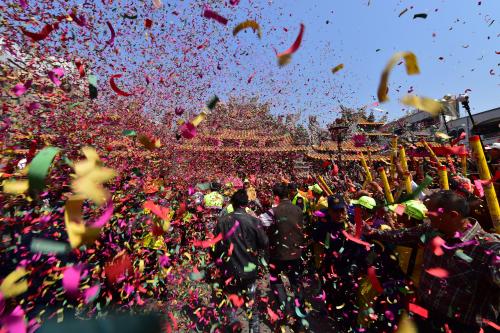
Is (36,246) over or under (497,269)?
over

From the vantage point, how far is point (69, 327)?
968 millimetres

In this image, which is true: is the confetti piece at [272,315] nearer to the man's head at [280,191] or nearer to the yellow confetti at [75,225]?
the man's head at [280,191]

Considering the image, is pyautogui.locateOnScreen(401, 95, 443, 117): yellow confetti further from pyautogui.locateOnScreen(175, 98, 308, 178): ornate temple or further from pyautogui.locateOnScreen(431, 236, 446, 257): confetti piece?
pyautogui.locateOnScreen(175, 98, 308, 178): ornate temple

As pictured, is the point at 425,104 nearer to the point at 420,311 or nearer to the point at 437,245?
the point at 437,245

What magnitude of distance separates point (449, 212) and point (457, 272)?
1.34 feet

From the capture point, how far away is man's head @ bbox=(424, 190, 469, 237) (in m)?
1.96

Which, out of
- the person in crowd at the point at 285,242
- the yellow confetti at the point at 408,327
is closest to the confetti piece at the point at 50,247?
the yellow confetti at the point at 408,327

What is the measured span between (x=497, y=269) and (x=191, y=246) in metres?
3.89

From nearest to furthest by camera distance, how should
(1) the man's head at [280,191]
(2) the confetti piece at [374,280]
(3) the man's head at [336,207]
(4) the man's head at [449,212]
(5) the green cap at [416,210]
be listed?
(4) the man's head at [449,212], (5) the green cap at [416,210], (2) the confetti piece at [374,280], (3) the man's head at [336,207], (1) the man's head at [280,191]

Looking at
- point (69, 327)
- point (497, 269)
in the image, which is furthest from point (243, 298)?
point (69, 327)

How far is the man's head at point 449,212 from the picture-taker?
1.96 m

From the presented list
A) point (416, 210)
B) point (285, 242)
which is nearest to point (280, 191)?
point (285, 242)

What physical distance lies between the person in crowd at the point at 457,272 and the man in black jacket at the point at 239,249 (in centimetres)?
171

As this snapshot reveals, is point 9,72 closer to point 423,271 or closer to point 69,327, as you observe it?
point 69,327
